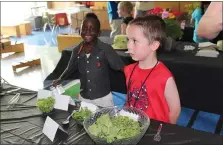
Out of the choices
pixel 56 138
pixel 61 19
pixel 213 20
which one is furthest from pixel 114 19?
pixel 61 19

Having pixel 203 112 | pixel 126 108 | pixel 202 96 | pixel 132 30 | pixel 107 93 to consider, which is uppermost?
pixel 132 30

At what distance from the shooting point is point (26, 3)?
923cm

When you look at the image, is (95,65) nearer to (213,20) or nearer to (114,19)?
(213,20)

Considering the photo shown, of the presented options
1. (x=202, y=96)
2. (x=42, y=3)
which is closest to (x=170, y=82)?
(x=202, y=96)

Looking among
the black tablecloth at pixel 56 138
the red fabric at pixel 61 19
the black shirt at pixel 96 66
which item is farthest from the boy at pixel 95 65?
the red fabric at pixel 61 19

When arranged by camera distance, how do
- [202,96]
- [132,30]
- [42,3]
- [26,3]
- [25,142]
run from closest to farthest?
1. [25,142]
2. [132,30]
3. [202,96]
4. [26,3]
5. [42,3]

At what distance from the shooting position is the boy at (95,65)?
1.72 m

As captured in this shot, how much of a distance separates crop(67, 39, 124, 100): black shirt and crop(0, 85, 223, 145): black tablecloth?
0.41 metres

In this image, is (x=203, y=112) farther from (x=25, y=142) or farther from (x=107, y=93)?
(x=25, y=142)

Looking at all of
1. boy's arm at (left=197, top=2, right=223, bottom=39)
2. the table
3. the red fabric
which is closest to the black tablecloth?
boy's arm at (left=197, top=2, right=223, bottom=39)

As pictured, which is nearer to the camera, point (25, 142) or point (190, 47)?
point (25, 142)

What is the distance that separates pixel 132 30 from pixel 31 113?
69 centimetres

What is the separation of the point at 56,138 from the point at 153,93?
538 mm

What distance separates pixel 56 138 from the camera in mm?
1090
